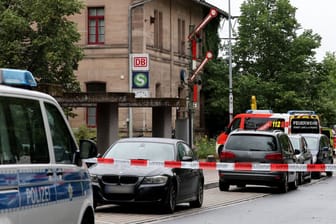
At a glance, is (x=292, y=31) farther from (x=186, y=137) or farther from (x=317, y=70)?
(x=186, y=137)

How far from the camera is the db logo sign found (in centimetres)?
2448

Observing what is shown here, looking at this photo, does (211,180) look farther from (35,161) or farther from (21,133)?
(21,133)

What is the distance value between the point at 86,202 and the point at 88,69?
130 feet

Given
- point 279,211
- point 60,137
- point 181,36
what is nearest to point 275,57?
point 181,36

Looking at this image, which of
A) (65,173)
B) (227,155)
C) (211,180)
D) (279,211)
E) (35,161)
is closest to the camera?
(35,161)

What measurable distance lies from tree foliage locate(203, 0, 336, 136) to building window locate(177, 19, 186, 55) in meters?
3.89

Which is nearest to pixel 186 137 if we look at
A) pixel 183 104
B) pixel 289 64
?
pixel 183 104

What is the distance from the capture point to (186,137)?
100 feet

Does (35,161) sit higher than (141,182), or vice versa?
(35,161)

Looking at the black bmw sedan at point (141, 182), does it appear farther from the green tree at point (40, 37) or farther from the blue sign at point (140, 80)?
the green tree at point (40, 37)

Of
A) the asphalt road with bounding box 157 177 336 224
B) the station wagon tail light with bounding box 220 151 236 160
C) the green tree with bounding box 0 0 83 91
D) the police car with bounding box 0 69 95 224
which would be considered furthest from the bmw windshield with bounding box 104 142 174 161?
the green tree with bounding box 0 0 83 91

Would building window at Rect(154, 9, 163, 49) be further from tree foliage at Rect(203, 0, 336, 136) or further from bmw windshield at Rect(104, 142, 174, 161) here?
bmw windshield at Rect(104, 142, 174, 161)

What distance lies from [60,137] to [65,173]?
40cm

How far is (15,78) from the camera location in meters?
7.89
